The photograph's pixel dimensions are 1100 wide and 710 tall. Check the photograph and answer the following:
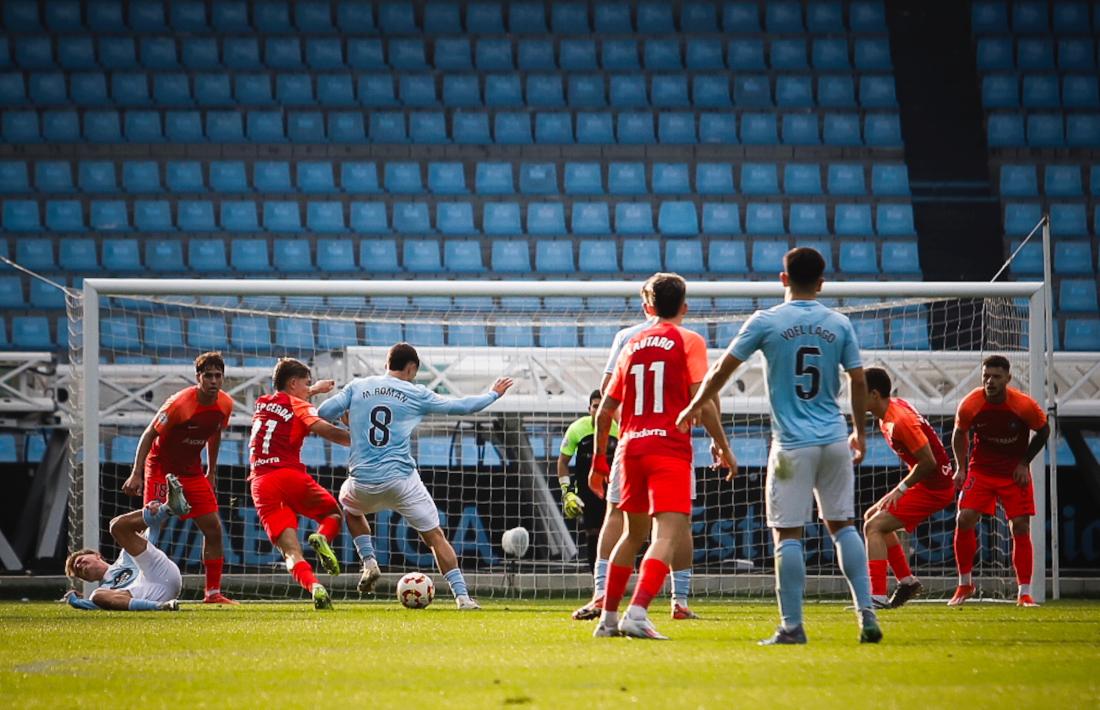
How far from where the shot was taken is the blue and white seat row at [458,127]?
73.7 feet

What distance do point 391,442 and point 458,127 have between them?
14.0 metres

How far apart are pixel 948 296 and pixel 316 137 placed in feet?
45.0

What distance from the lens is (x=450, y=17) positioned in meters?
24.2

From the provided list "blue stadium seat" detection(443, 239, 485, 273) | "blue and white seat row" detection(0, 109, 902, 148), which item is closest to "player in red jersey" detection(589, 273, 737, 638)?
"blue stadium seat" detection(443, 239, 485, 273)

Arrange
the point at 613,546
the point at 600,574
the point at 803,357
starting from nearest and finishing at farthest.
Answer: the point at 803,357 < the point at 613,546 < the point at 600,574

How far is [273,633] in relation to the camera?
678cm

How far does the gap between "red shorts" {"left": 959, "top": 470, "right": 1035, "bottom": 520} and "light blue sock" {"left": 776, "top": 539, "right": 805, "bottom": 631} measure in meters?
4.43

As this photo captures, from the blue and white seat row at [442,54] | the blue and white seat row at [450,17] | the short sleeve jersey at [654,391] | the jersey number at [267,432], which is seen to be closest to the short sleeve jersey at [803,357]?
the short sleeve jersey at [654,391]

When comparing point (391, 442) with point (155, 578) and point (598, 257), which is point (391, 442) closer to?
point (155, 578)

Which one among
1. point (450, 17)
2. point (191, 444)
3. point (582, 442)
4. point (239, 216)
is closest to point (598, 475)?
point (191, 444)

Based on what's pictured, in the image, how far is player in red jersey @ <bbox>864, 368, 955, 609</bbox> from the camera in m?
8.68

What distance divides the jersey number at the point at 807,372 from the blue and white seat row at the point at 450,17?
62.5 ft

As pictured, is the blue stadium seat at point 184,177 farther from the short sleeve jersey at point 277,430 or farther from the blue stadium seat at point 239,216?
the short sleeve jersey at point 277,430

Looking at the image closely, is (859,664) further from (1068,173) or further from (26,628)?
(1068,173)
